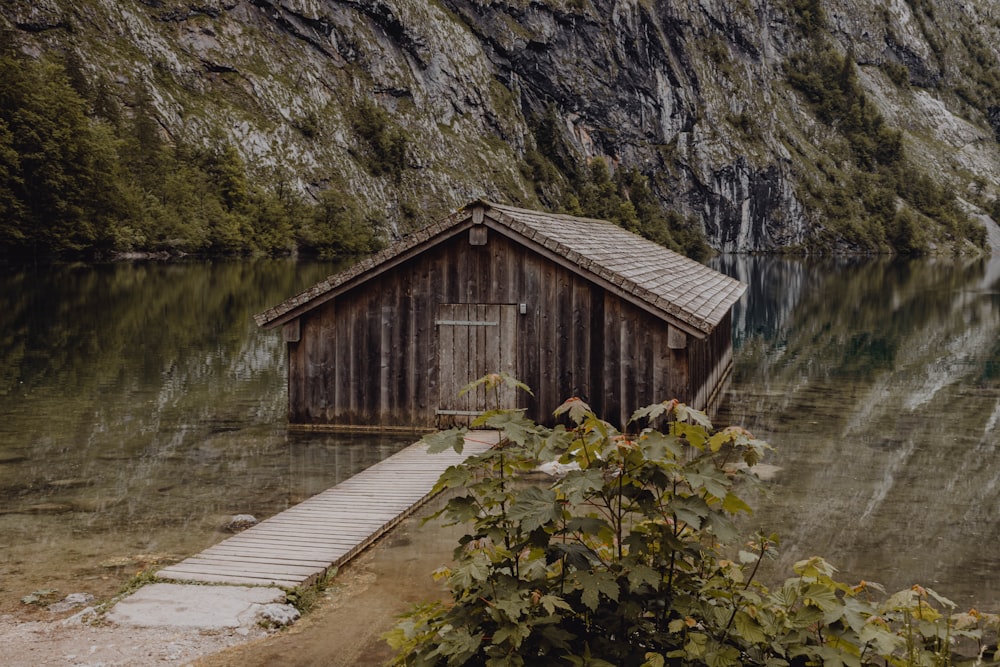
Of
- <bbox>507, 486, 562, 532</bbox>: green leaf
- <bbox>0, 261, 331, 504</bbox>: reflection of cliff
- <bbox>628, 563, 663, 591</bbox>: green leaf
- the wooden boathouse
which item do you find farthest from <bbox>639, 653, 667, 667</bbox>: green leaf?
the wooden boathouse

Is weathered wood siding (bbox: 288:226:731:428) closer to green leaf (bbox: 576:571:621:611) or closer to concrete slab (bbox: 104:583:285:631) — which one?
concrete slab (bbox: 104:583:285:631)

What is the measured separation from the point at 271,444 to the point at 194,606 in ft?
27.1

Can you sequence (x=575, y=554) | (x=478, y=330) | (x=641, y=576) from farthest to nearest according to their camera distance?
(x=478, y=330) < (x=575, y=554) < (x=641, y=576)

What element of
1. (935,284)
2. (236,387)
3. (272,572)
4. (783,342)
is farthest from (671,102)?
(272,572)

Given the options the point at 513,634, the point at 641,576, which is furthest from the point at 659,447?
the point at 513,634

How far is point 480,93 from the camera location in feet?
454

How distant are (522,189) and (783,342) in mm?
100576

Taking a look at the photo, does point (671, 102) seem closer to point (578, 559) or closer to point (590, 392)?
point (590, 392)

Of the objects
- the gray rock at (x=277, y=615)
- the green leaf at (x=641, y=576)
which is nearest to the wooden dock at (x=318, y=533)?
the gray rock at (x=277, y=615)

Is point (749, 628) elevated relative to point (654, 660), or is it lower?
elevated

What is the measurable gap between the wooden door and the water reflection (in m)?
1.08

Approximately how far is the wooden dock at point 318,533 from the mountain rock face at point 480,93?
329 ft

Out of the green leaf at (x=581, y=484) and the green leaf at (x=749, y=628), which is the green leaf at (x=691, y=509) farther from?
the green leaf at (x=749, y=628)

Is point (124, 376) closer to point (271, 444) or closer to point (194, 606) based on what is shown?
point (271, 444)
